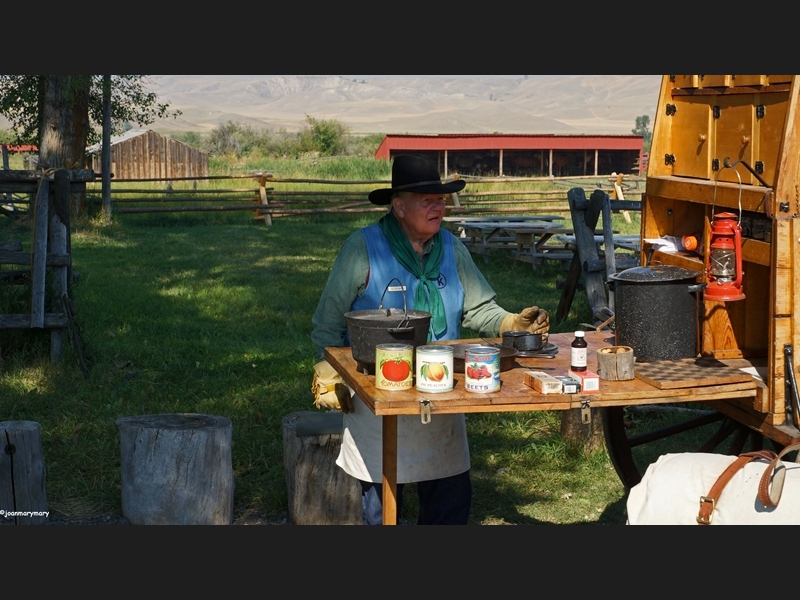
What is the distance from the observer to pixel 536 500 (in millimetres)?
5625

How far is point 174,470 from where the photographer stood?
5.10m

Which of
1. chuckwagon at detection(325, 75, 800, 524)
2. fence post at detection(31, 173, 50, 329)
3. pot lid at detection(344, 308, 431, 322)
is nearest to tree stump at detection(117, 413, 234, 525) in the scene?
chuckwagon at detection(325, 75, 800, 524)

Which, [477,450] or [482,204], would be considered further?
[482,204]

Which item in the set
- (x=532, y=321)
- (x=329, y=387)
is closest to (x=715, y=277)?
(x=532, y=321)

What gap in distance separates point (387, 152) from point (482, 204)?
689 inches

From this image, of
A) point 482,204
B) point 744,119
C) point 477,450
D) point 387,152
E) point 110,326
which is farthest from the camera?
point 387,152

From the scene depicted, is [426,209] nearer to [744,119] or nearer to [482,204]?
[744,119]

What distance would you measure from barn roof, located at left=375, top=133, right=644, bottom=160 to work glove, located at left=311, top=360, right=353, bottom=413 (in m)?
36.0

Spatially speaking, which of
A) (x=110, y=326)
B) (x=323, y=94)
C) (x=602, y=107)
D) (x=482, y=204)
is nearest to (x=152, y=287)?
(x=110, y=326)

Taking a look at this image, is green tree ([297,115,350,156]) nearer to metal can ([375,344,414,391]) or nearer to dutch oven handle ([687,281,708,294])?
dutch oven handle ([687,281,708,294])

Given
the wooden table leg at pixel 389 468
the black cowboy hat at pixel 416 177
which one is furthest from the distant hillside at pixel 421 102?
the wooden table leg at pixel 389 468

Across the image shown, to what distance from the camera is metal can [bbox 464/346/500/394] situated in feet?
11.0

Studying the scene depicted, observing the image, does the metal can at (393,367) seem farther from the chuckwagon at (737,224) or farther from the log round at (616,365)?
the chuckwagon at (737,224)

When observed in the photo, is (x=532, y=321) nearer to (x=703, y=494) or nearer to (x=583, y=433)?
(x=703, y=494)
